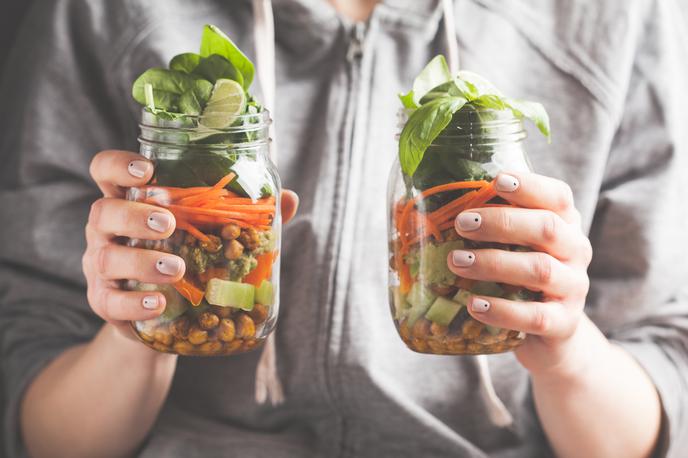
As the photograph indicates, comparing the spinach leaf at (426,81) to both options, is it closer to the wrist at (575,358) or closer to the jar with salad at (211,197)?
the jar with salad at (211,197)

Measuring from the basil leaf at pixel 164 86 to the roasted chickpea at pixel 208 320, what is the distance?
197 millimetres

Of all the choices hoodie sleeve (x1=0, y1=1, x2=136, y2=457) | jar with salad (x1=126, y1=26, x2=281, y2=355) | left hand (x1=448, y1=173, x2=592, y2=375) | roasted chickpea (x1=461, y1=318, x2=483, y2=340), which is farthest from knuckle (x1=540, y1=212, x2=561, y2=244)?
hoodie sleeve (x1=0, y1=1, x2=136, y2=457)

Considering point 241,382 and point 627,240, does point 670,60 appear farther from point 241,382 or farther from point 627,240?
point 241,382

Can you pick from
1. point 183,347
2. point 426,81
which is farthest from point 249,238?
point 426,81

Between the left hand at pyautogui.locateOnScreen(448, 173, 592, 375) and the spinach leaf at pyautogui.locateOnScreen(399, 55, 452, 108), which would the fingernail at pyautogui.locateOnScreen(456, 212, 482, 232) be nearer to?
the left hand at pyautogui.locateOnScreen(448, 173, 592, 375)

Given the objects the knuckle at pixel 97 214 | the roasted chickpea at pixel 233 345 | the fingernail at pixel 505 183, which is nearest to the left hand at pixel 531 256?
the fingernail at pixel 505 183

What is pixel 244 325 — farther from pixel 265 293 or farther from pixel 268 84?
pixel 268 84

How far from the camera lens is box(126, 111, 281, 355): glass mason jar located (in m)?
0.71

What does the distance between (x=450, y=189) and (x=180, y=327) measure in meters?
0.28

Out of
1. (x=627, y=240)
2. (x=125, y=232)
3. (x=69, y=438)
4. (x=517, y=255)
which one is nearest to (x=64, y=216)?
(x=69, y=438)

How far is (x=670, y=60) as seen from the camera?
3.61ft

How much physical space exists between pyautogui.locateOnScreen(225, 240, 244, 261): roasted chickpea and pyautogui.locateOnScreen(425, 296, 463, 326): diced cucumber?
0.62ft

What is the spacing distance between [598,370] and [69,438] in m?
0.70

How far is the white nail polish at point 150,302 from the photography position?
730mm
